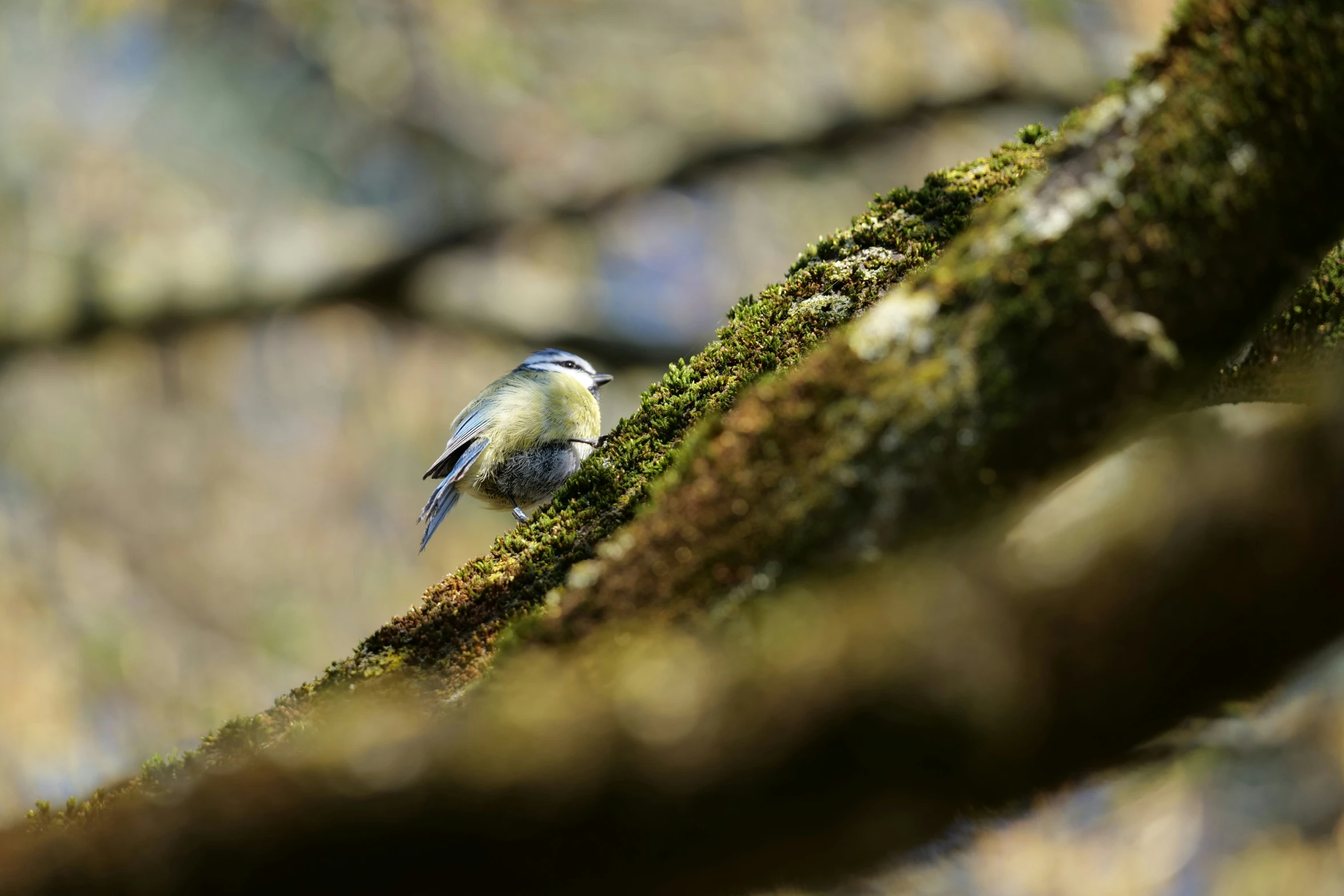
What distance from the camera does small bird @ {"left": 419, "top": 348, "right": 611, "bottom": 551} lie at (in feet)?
11.1

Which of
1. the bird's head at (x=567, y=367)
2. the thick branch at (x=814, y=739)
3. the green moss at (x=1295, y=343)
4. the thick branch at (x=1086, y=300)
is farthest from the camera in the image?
the bird's head at (x=567, y=367)

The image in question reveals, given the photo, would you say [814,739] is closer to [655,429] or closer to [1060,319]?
[1060,319]

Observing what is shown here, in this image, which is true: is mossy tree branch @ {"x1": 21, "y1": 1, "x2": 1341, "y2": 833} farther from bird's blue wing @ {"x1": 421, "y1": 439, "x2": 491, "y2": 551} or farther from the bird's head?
the bird's head

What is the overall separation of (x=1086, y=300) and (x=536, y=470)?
2.50 meters

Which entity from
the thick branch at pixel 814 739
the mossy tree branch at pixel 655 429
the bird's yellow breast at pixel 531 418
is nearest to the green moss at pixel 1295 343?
the mossy tree branch at pixel 655 429

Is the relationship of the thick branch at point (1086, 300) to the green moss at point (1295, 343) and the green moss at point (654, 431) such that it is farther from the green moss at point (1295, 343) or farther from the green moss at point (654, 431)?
the green moss at point (654, 431)

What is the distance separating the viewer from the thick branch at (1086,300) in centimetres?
107

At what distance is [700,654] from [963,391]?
0.44m

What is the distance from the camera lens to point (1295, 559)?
81cm

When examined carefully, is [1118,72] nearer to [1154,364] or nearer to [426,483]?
[426,483]

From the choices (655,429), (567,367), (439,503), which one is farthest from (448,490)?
(655,429)

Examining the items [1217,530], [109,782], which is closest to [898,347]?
[1217,530]

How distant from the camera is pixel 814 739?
80 centimetres

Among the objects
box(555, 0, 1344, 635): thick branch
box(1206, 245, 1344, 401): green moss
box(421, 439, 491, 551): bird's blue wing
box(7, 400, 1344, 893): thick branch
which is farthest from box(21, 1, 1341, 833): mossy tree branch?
box(421, 439, 491, 551): bird's blue wing
